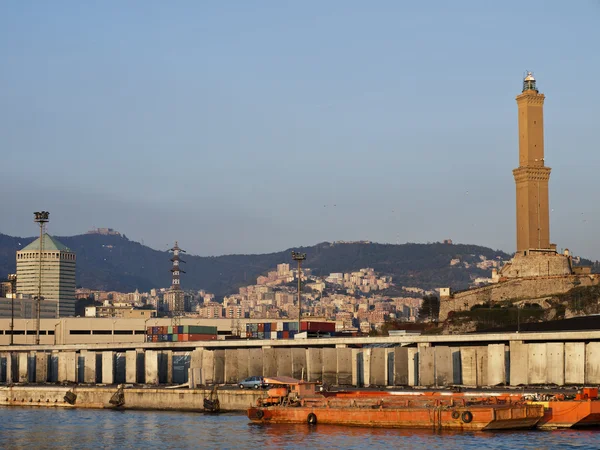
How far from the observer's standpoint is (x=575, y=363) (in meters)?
91.0

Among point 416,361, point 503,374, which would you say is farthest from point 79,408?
point 503,374

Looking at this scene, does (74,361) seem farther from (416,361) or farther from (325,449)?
(325,449)

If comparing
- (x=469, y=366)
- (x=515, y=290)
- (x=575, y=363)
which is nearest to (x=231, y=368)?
(x=469, y=366)

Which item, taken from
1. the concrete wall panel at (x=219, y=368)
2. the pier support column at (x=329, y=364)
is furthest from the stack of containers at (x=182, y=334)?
the pier support column at (x=329, y=364)

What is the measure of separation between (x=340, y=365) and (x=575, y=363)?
24.3 m

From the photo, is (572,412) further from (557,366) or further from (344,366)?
(344,366)

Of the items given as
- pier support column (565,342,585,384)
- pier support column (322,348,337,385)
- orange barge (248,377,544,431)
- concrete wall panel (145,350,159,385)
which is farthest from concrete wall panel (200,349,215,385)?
pier support column (565,342,585,384)

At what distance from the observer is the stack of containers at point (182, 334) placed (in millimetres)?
163125

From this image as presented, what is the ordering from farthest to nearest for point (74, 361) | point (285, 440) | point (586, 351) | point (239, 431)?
point (74, 361), point (586, 351), point (239, 431), point (285, 440)

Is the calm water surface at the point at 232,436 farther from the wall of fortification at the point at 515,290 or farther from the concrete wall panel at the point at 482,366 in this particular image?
the wall of fortification at the point at 515,290

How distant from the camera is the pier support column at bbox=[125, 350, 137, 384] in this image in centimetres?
11700

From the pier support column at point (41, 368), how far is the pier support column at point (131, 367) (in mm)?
11859

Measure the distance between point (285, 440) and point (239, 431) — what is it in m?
5.94

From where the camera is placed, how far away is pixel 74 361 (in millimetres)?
119938
